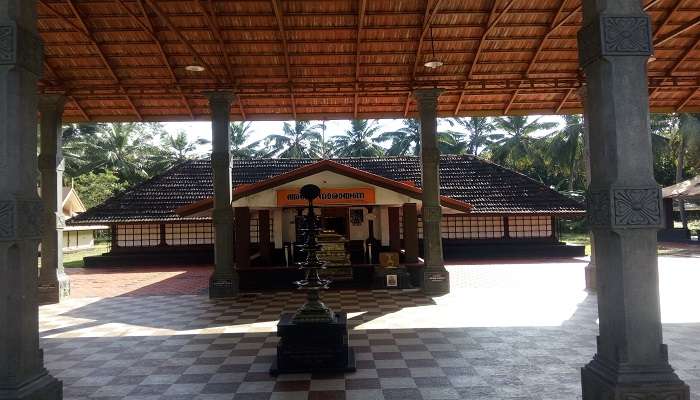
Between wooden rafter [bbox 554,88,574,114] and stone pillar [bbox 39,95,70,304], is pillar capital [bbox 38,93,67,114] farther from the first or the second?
wooden rafter [bbox 554,88,574,114]

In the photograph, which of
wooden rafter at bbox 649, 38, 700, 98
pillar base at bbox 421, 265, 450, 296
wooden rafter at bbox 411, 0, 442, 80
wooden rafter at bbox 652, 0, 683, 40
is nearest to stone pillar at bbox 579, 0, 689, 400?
wooden rafter at bbox 411, 0, 442, 80

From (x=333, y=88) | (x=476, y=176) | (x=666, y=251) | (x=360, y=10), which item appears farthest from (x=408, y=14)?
(x=666, y=251)

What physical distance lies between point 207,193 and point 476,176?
12450 millimetres

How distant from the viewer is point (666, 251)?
795 inches

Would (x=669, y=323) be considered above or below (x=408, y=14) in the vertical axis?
below

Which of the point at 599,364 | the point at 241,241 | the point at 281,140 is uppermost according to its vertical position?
the point at 281,140

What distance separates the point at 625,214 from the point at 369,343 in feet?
13.7

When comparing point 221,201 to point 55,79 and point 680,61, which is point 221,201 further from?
point 680,61

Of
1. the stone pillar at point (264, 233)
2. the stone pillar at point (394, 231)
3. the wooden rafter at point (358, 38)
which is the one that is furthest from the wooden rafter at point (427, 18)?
the stone pillar at point (264, 233)

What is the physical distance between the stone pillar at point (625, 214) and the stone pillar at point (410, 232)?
811 centimetres

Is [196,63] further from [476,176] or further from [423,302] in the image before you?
[476,176]

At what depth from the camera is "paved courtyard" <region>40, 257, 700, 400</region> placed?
5078 millimetres

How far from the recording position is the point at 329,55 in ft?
32.8

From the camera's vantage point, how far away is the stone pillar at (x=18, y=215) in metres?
3.86
